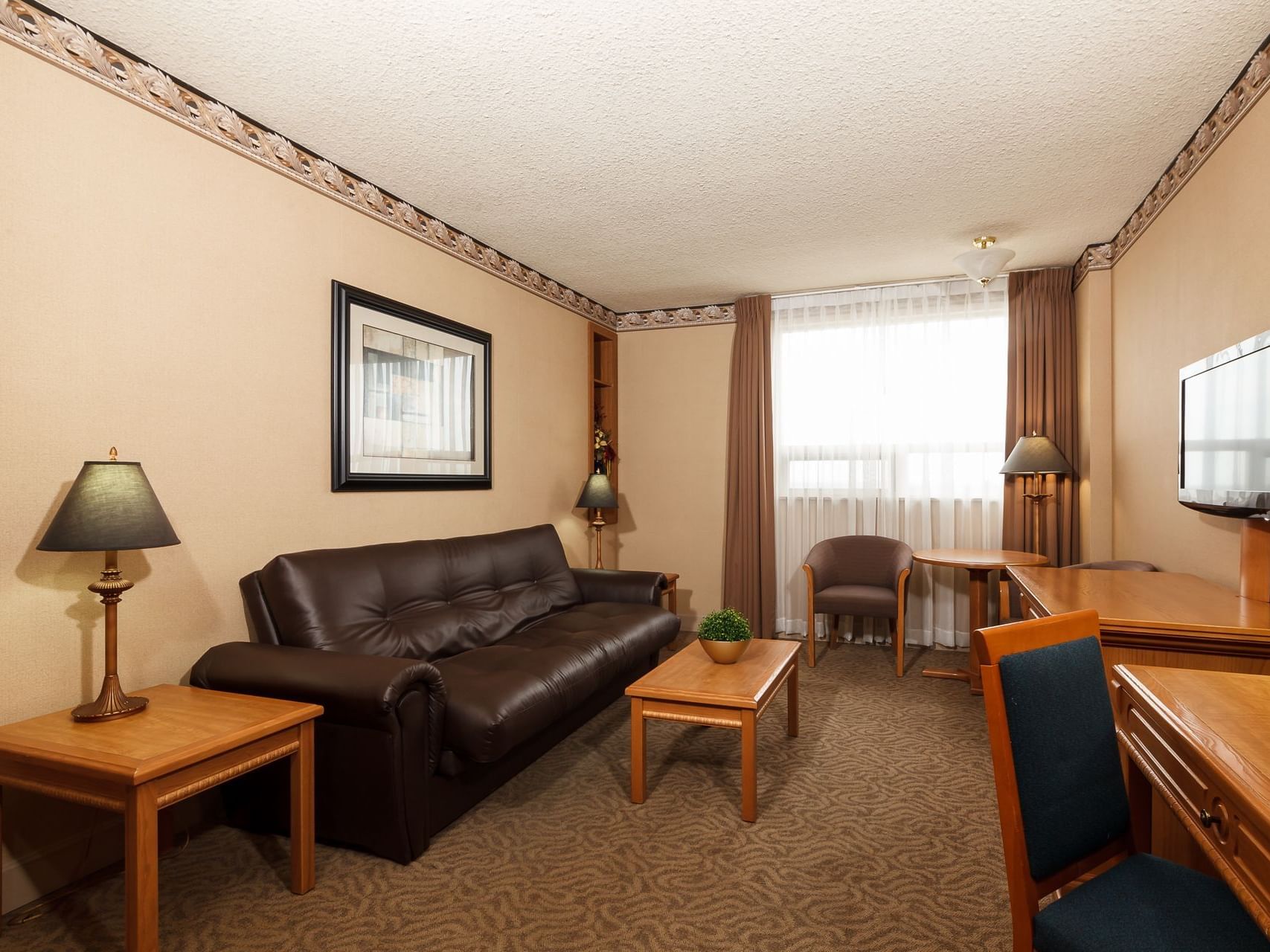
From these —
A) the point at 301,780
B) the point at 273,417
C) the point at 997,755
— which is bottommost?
the point at 301,780

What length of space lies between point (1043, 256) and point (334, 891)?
5.06 metres

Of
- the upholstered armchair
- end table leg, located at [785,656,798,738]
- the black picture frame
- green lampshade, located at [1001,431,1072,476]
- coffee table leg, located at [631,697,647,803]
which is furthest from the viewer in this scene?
the upholstered armchair

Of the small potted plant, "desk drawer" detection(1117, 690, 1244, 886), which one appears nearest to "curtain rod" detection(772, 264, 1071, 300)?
the small potted plant

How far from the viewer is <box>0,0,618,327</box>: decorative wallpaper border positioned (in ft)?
7.11

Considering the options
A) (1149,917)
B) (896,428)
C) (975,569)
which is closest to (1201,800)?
(1149,917)

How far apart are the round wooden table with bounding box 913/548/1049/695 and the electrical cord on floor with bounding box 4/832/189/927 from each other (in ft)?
12.7

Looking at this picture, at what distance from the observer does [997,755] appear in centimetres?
132

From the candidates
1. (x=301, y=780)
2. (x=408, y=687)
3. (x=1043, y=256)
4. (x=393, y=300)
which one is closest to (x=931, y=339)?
(x=1043, y=256)

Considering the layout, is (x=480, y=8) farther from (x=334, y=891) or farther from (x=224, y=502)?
(x=334, y=891)

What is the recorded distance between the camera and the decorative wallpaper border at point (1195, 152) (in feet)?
8.00

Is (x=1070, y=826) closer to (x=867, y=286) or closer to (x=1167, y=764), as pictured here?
(x=1167, y=764)

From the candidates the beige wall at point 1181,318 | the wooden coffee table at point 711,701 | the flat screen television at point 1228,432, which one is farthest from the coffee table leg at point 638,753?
the beige wall at point 1181,318

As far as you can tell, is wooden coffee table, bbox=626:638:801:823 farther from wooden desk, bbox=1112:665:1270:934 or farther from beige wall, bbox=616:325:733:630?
beige wall, bbox=616:325:733:630

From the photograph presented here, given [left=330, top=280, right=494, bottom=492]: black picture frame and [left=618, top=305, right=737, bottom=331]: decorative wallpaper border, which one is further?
[left=618, top=305, right=737, bottom=331]: decorative wallpaper border
